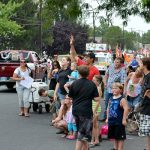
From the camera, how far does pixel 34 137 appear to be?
37.2 ft

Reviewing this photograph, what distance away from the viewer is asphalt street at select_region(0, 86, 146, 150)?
10.1m

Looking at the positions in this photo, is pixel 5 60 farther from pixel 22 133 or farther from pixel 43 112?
pixel 22 133

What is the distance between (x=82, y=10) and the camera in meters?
16.3

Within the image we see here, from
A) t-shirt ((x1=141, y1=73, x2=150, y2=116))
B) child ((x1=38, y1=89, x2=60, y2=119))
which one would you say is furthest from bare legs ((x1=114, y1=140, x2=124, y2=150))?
child ((x1=38, y1=89, x2=60, y2=119))

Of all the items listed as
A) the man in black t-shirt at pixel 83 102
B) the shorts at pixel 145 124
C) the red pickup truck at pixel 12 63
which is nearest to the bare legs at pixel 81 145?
the man in black t-shirt at pixel 83 102

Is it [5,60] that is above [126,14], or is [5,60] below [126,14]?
below

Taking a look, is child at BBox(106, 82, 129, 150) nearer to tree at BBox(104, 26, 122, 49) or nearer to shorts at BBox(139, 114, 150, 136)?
shorts at BBox(139, 114, 150, 136)

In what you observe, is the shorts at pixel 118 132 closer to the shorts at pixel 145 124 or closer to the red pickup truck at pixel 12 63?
the shorts at pixel 145 124

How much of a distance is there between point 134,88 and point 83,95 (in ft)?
11.9

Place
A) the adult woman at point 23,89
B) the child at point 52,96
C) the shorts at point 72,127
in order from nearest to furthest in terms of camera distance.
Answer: the shorts at point 72,127, the child at point 52,96, the adult woman at point 23,89

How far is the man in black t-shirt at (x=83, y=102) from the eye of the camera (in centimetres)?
841

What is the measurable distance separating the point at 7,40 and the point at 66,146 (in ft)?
210

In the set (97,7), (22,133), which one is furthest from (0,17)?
(22,133)

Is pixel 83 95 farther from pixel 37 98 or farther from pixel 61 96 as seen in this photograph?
pixel 37 98
